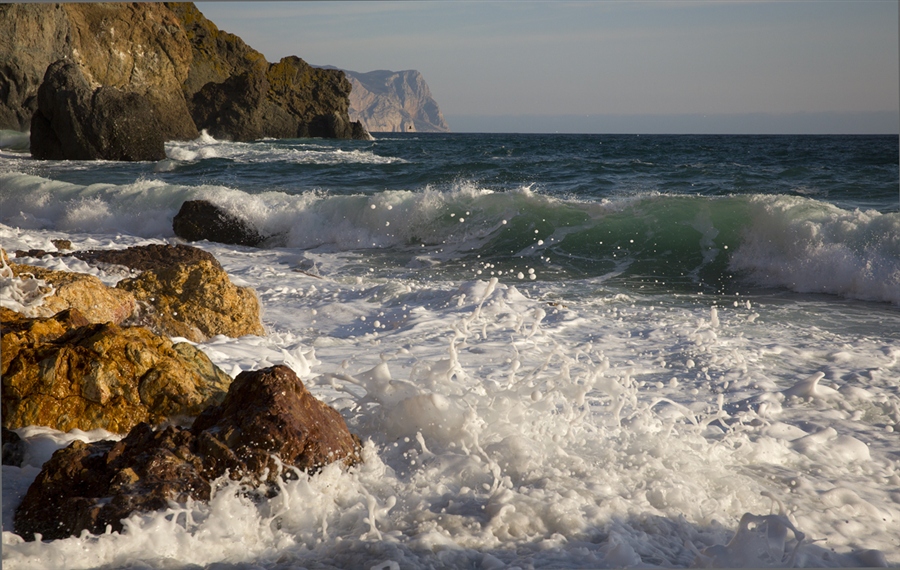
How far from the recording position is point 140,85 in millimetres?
23844

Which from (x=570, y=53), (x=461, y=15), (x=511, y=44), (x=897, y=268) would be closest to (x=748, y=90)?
(x=570, y=53)

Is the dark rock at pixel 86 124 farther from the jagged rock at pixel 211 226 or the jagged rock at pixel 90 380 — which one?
the jagged rock at pixel 90 380

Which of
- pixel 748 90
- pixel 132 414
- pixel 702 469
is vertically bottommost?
pixel 702 469

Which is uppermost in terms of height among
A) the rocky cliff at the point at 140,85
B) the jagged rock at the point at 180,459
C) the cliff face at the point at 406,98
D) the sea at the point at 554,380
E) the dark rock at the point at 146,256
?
the rocky cliff at the point at 140,85

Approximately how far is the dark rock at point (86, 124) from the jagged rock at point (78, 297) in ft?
46.3

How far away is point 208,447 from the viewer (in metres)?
1.63

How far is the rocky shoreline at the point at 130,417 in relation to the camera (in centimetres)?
156

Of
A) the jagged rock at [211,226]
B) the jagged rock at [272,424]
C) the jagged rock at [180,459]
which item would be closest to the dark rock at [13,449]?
the jagged rock at [180,459]

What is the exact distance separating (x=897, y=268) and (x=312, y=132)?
90.7 ft

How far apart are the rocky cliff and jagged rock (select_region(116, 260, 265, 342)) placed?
13906 mm

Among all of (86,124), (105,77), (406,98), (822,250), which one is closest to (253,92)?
(105,77)

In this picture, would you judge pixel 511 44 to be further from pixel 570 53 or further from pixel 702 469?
pixel 702 469

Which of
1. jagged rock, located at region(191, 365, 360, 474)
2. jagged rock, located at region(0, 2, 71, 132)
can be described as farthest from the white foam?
jagged rock, located at region(0, 2, 71, 132)

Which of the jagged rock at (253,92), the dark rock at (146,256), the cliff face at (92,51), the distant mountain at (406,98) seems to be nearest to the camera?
the dark rock at (146,256)
